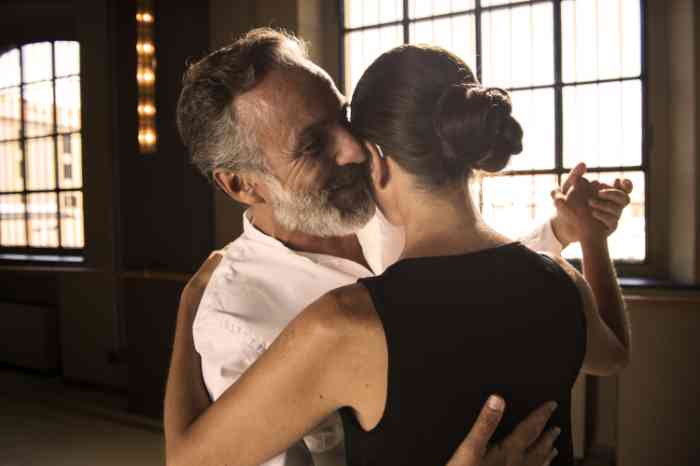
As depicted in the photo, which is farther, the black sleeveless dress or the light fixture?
the light fixture

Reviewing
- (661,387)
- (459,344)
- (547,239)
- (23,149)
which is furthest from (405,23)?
(23,149)

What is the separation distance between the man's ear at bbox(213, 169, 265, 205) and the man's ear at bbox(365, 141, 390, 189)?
0.47 meters

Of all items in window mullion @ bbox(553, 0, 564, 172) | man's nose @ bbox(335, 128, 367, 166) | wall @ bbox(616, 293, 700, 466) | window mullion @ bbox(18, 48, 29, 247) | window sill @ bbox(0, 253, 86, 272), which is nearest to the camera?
man's nose @ bbox(335, 128, 367, 166)

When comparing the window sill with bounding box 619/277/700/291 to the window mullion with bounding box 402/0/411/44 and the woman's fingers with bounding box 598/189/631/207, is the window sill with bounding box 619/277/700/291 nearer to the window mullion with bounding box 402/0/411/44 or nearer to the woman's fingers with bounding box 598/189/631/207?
the window mullion with bounding box 402/0/411/44

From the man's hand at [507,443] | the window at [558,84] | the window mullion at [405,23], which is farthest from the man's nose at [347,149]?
the window mullion at [405,23]

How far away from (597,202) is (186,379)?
0.85 m

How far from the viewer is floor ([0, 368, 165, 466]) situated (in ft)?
12.2

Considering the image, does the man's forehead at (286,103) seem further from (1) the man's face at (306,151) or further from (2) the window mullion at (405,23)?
(2) the window mullion at (405,23)

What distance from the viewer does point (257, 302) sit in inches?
46.8

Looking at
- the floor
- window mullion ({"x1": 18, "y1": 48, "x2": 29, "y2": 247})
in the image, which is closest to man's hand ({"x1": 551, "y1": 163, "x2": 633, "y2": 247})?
the floor

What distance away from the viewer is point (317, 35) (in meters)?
4.11

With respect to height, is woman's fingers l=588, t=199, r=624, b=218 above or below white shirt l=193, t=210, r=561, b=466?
above

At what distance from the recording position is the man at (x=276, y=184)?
3.88ft

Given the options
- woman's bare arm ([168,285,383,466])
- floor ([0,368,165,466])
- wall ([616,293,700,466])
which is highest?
woman's bare arm ([168,285,383,466])
